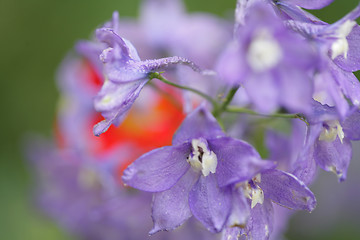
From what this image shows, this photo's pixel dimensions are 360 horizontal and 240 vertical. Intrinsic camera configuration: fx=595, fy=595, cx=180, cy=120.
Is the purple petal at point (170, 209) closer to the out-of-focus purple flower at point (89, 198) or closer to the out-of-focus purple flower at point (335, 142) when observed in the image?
the out-of-focus purple flower at point (335, 142)

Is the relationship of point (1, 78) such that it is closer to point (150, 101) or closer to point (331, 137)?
point (150, 101)

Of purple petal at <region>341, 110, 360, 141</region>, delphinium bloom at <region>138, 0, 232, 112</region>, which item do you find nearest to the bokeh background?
delphinium bloom at <region>138, 0, 232, 112</region>

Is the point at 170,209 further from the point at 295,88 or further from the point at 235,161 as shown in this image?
the point at 295,88

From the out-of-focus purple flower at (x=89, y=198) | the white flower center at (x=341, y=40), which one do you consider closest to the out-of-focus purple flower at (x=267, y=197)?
the white flower center at (x=341, y=40)

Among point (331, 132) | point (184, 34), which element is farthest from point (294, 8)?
point (184, 34)

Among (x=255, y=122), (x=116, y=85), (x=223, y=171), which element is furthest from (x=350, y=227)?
(x=116, y=85)

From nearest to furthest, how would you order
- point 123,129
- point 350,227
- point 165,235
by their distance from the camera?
point 165,235 < point 123,129 < point 350,227

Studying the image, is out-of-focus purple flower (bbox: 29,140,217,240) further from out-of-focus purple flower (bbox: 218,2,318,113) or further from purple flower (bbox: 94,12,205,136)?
out-of-focus purple flower (bbox: 218,2,318,113)
